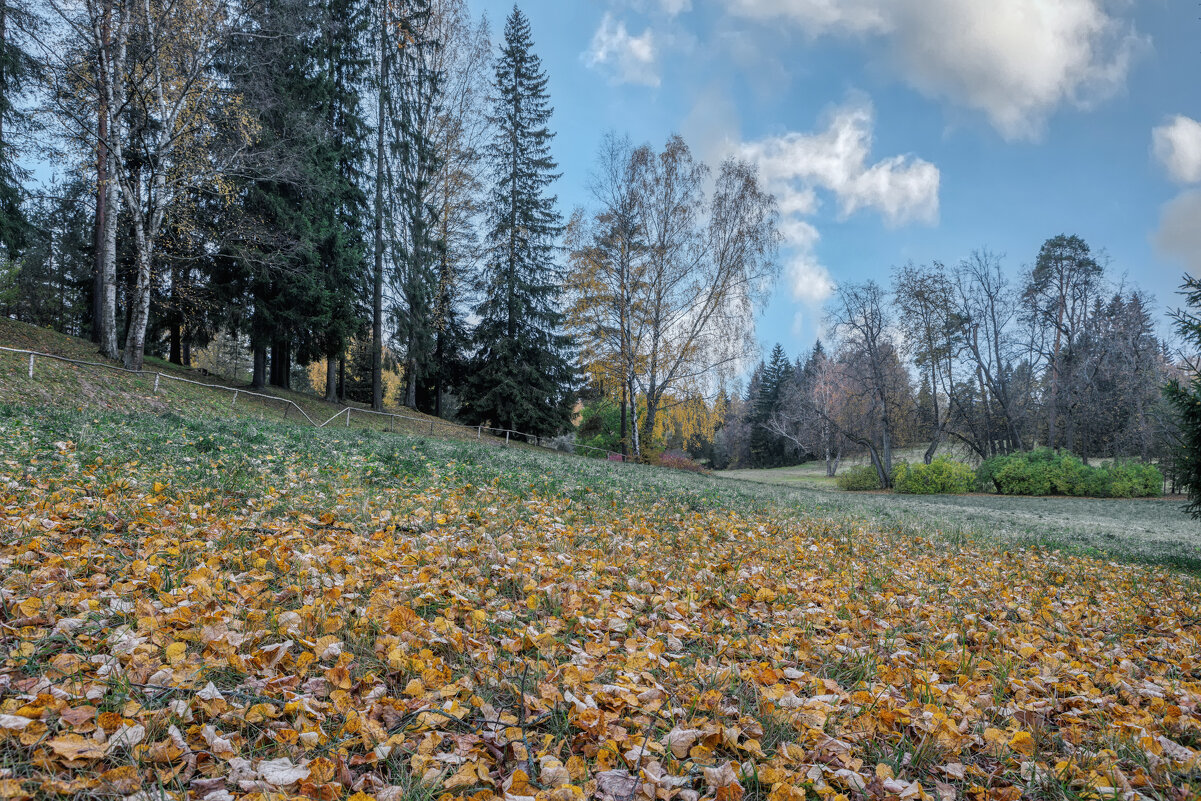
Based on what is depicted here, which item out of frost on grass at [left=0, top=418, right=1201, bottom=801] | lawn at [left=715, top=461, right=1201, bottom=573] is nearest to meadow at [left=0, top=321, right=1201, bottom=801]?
frost on grass at [left=0, top=418, right=1201, bottom=801]

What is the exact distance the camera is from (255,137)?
14.0 metres

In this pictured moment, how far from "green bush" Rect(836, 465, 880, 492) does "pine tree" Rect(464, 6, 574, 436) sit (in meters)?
12.5

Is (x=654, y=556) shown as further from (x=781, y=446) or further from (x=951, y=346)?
(x=781, y=446)

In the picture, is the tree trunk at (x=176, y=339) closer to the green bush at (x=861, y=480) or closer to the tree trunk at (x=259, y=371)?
the tree trunk at (x=259, y=371)

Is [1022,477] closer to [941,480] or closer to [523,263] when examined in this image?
[941,480]

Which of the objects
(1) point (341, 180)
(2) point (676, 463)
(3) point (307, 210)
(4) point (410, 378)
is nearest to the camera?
(3) point (307, 210)

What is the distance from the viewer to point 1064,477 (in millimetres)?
18641

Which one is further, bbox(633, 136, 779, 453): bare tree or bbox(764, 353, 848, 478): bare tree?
bbox(764, 353, 848, 478): bare tree

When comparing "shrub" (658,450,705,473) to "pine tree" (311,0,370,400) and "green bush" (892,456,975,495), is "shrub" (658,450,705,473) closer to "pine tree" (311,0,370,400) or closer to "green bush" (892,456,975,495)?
Result: "green bush" (892,456,975,495)

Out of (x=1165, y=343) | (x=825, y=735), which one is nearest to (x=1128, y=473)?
(x=1165, y=343)

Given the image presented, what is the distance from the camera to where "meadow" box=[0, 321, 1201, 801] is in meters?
1.45

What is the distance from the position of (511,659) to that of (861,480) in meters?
24.8

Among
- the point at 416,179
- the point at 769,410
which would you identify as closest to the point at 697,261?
the point at 416,179

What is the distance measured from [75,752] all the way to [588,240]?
19383 millimetres
